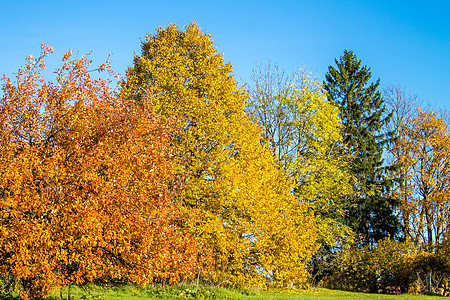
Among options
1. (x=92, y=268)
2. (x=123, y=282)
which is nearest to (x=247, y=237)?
(x=123, y=282)

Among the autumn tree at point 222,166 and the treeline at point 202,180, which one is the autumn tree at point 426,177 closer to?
the treeline at point 202,180

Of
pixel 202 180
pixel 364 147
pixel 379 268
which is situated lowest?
pixel 379 268

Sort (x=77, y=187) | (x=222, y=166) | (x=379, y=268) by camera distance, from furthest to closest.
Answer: (x=379, y=268), (x=222, y=166), (x=77, y=187)

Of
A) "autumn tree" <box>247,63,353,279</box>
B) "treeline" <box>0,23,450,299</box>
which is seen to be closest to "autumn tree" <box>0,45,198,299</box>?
"treeline" <box>0,23,450,299</box>

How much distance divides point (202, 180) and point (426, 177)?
67.5 ft

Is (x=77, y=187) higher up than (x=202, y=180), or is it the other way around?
(x=202, y=180)

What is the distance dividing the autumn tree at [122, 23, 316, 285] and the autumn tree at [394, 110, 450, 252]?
14026 millimetres

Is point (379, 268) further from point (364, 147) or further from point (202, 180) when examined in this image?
point (202, 180)

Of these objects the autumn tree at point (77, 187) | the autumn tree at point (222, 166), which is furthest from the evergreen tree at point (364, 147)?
the autumn tree at point (77, 187)

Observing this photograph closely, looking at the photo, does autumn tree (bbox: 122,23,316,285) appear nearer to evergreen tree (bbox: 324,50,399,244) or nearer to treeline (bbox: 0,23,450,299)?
treeline (bbox: 0,23,450,299)

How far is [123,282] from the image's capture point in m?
16.1

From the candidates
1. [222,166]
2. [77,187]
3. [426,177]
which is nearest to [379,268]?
[426,177]

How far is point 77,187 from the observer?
31.5ft

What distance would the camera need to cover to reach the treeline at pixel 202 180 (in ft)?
30.5
